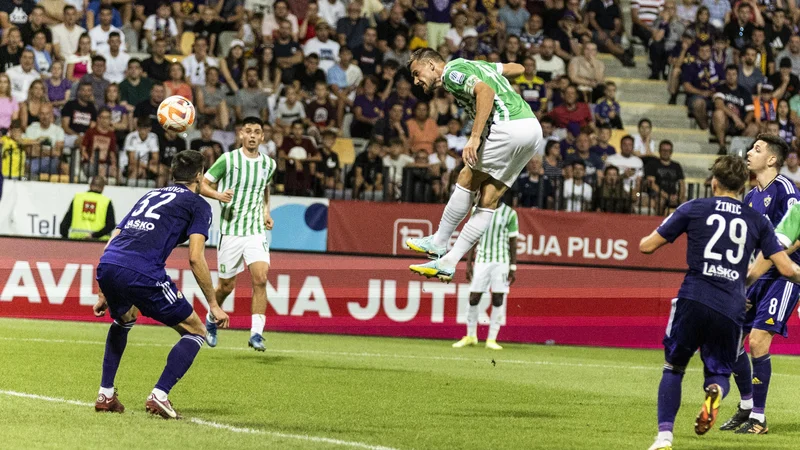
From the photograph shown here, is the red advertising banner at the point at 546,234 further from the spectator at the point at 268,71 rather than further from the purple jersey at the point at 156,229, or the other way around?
the purple jersey at the point at 156,229

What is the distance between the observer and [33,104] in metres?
19.5

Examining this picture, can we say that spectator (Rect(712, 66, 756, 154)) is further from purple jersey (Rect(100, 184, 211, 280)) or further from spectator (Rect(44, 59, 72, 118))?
purple jersey (Rect(100, 184, 211, 280))

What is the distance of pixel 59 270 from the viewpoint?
689 inches

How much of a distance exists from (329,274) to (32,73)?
6254 mm

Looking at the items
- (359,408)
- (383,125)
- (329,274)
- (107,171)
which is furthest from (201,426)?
(383,125)

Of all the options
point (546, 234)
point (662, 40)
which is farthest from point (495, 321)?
point (662, 40)

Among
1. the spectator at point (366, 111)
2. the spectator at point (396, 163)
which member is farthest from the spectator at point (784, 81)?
the spectator at point (396, 163)

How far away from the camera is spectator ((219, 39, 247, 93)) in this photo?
21.1m

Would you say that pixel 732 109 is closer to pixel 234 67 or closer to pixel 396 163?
pixel 396 163

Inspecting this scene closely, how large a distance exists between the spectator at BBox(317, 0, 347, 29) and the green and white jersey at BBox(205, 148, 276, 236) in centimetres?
958

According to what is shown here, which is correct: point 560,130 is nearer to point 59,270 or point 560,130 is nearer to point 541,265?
point 541,265

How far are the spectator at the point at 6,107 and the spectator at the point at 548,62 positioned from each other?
9.45m

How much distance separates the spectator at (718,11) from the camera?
25.5 meters

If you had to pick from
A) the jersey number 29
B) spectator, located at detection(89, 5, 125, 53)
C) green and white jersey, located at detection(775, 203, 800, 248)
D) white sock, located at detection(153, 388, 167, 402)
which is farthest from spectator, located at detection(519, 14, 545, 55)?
the jersey number 29
